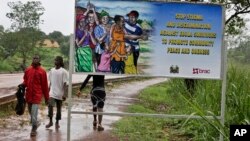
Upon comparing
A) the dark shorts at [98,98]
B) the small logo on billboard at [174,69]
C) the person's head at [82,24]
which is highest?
the person's head at [82,24]

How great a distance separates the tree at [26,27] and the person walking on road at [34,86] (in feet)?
134

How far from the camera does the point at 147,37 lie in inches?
300

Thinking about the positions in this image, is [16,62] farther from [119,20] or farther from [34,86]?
[119,20]

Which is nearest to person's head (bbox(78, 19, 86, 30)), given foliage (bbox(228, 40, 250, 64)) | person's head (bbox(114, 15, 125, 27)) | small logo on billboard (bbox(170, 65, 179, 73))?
person's head (bbox(114, 15, 125, 27))

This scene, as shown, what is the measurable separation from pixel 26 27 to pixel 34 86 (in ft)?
141

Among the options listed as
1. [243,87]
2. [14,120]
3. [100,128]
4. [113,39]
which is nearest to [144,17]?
[113,39]

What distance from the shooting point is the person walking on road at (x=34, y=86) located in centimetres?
970

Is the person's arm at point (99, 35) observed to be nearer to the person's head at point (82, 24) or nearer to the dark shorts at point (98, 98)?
the person's head at point (82, 24)

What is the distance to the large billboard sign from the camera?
24.8 ft

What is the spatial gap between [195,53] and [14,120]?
6373 millimetres

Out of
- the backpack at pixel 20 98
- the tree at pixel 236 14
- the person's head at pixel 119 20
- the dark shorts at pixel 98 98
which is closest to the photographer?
the person's head at pixel 119 20

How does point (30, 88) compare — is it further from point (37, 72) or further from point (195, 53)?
point (195, 53)

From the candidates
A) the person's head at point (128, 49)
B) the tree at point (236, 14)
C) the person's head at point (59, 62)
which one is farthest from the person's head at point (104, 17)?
the tree at point (236, 14)

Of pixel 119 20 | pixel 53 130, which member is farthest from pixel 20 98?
pixel 119 20
